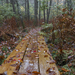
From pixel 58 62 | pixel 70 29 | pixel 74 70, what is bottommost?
pixel 58 62

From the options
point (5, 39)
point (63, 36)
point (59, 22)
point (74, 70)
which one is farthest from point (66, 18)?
point (5, 39)

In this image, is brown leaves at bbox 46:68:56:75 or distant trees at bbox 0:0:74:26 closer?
brown leaves at bbox 46:68:56:75

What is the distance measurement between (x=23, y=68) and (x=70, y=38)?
297cm

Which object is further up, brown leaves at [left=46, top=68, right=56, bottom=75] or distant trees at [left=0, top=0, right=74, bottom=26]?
distant trees at [left=0, top=0, right=74, bottom=26]

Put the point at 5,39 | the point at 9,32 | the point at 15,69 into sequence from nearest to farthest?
1. the point at 15,69
2. the point at 5,39
3. the point at 9,32

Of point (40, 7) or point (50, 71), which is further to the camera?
point (40, 7)

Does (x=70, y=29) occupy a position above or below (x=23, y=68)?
above

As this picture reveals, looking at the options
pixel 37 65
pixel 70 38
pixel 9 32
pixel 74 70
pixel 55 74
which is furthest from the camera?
pixel 9 32

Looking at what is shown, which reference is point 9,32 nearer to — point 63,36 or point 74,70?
point 63,36

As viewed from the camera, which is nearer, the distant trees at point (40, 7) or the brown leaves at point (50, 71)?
the brown leaves at point (50, 71)

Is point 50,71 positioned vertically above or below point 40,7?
below

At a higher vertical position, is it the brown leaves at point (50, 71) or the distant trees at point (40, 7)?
the distant trees at point (40, 7)

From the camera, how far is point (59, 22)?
3760 millimetres

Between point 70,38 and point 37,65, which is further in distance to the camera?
point 70,38
